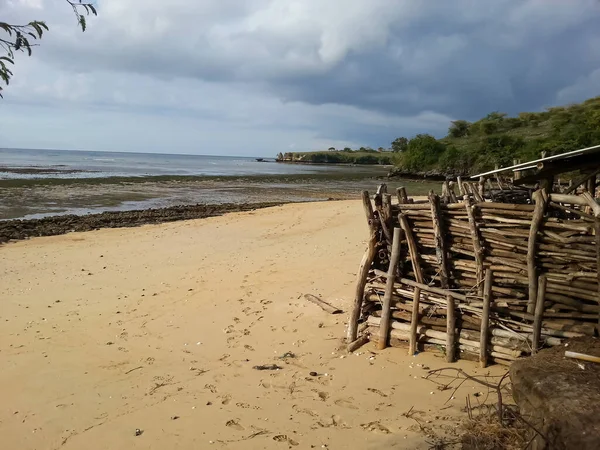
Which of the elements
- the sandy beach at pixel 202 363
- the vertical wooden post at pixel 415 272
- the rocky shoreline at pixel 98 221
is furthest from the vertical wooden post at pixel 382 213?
the rocky shoreline at pixel 98 221

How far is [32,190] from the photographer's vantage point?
98.4 feet

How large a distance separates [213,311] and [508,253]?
189 inches

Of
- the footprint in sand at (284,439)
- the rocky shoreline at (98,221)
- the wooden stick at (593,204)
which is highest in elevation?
the wooden stick at (593,204)

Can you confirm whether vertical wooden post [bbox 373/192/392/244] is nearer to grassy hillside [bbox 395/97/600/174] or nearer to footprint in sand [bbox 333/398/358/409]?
footprint in sand [bbox 333/398/358/409]

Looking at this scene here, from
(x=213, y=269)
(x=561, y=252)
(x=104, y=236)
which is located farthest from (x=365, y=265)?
(x=104, y=236)

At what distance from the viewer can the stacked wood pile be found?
4.75m

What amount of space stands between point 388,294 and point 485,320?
1.14 metres

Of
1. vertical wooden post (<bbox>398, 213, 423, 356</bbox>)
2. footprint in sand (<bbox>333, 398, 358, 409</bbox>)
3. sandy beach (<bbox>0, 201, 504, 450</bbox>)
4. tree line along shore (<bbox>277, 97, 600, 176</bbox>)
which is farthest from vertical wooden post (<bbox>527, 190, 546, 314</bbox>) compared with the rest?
tree line along shore (<bbox>277, 97, 600, 176</bbox>)

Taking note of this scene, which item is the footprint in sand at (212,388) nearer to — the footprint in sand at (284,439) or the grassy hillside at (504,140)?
the footprint in sand at (284,439)

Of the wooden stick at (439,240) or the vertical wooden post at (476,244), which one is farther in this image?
the wooden stick at (439,240)

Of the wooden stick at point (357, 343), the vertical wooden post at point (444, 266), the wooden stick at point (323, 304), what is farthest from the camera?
the wooden stick at point (323, 304)

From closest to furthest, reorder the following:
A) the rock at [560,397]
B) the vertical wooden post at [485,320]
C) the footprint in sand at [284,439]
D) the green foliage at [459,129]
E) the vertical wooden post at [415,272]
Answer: the rock at [560,397] → the footprint in sand at [284,439] → the vertical wooden post at [485,320] → the vertical wooden post at [415,272] → the green foliage at [459,129]

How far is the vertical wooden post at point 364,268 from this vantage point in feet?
19.3

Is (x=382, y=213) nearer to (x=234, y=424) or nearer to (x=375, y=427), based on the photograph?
(x=375, y=427)
